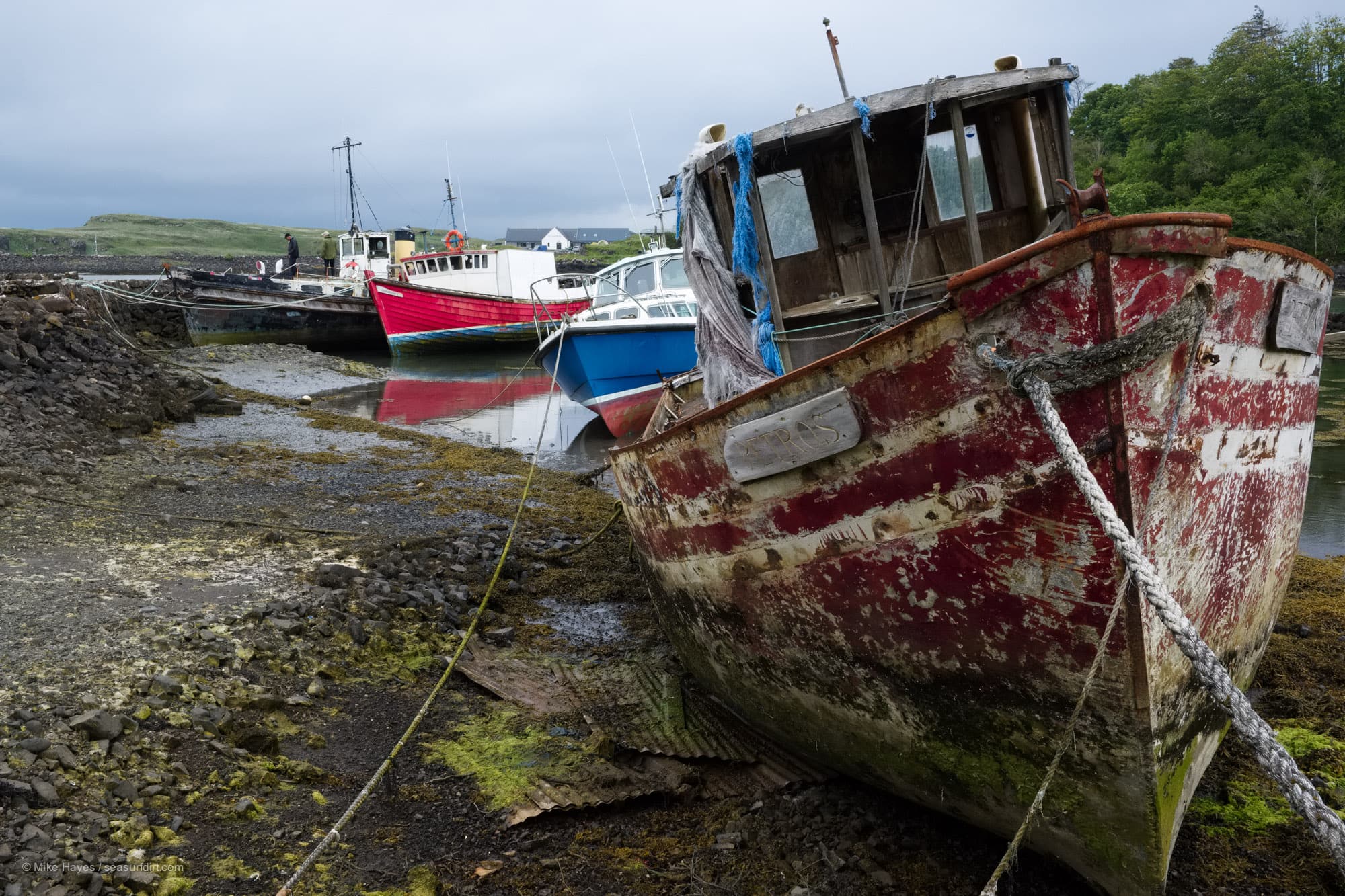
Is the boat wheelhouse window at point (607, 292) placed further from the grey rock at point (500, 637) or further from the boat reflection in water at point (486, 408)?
the grey rock at point (500, 637)

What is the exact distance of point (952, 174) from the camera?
5.26 metres

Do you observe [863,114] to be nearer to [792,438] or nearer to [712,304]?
[712,304]

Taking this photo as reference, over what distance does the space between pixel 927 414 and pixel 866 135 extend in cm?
202

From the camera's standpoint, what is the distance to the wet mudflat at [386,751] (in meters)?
3.39

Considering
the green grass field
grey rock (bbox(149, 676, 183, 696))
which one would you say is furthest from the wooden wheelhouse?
the green grass field

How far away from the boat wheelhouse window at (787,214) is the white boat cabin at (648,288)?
939cm

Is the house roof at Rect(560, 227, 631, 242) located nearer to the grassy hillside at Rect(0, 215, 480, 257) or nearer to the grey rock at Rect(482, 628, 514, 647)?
the grassy hillside at Rect(0, 215, 480, 257)

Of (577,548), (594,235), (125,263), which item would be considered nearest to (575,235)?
(594,235)

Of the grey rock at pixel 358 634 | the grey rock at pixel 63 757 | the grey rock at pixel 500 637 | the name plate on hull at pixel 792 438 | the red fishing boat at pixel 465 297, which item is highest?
the red fishing boat at pixel 465 297

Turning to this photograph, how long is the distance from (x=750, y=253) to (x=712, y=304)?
1.30 feet

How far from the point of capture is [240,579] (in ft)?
19.3

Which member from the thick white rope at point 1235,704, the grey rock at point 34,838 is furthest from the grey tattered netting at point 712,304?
the grey rock at point 34,838

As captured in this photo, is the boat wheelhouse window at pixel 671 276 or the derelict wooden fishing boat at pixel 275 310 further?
the derelict wooden fishing boat at pixel 275 310

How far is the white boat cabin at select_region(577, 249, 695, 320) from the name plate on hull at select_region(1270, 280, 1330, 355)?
11.3 metres
